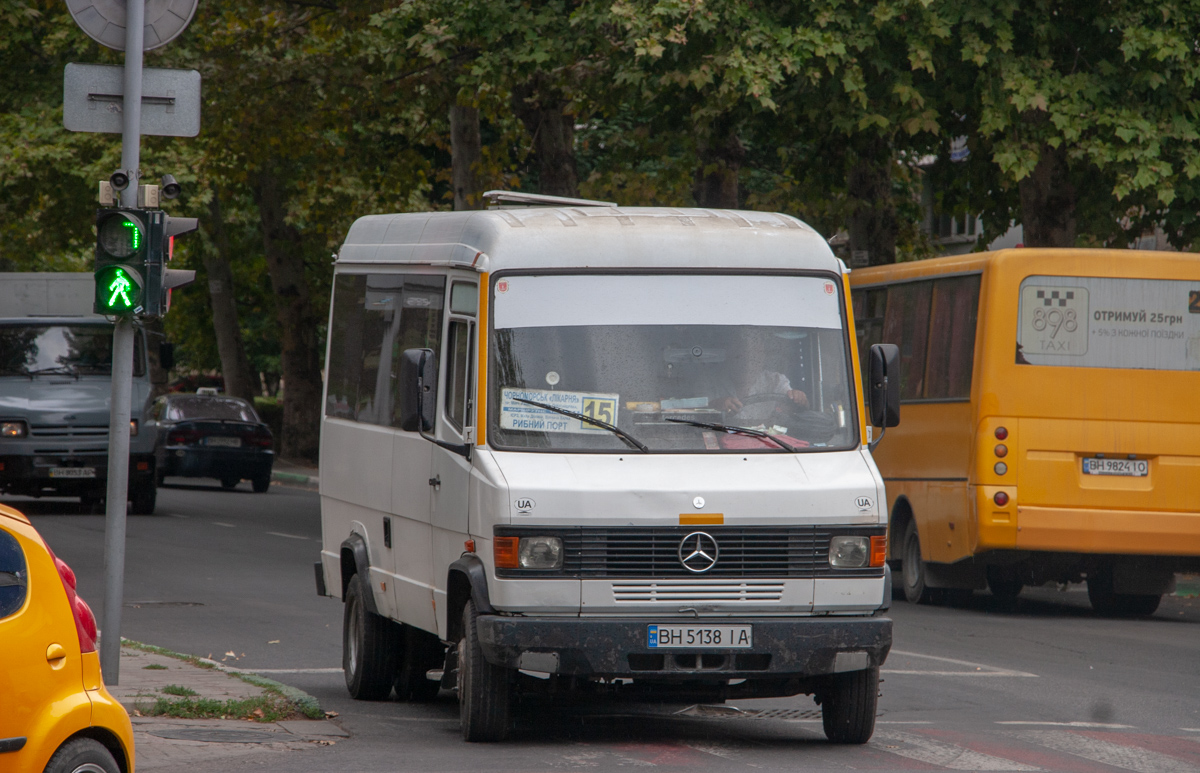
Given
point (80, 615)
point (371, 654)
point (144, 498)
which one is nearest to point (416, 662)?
point (371, 654)

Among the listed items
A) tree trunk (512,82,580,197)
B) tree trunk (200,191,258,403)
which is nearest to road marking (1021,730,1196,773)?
tree trunk (512,82,580,197)

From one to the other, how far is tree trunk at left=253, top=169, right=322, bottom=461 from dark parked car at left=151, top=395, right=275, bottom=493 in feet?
22.7

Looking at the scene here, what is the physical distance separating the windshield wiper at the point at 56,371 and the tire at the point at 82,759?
763 inches

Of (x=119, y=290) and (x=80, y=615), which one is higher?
(x=119, y=290)

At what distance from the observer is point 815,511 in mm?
8586

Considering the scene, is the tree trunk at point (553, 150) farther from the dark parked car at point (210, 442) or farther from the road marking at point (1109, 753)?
the road marking at point (1109, 753)

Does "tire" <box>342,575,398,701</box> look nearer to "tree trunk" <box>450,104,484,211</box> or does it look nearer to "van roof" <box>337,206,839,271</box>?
"van roof" <box>337,206,839,271</box>

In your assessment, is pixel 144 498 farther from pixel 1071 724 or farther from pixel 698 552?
pixel 698 552

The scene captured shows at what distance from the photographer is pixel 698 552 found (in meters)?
8.48

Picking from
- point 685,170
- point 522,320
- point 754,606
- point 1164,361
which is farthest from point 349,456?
point 685,170

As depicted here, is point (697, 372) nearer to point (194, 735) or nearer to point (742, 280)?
point (742, 280)

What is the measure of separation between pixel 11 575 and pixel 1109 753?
5336mm

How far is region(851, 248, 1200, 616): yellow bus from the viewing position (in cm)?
1562

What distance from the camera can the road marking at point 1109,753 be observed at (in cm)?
856
